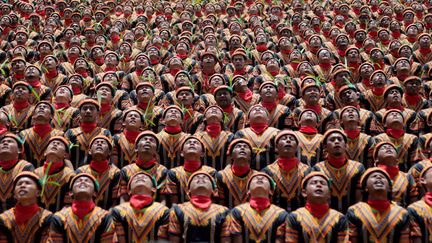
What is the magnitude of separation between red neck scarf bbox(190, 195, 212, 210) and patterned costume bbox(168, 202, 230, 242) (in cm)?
4

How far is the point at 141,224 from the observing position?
5590 millimetres

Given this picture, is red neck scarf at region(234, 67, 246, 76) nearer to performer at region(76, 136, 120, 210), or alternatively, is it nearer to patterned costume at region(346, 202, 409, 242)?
performer at region(76, 136, 120, 210)

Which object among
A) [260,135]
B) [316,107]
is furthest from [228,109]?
[316,107]

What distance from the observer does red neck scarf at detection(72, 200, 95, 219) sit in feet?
18.3

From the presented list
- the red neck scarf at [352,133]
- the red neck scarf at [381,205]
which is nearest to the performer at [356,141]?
the red neck scarf at [352,133]

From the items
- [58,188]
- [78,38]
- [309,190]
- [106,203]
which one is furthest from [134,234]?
[78,38]

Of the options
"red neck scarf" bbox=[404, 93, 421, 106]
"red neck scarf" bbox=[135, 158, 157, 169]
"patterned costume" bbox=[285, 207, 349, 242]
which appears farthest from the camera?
"red neck scarf" bbox=[404, 93, 421, 106]

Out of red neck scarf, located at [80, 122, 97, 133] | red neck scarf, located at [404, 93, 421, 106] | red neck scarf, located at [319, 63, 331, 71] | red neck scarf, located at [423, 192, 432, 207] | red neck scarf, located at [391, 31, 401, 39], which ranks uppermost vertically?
red neck scarf, located at [391, 31, 401, 39]

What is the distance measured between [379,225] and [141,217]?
8.52ft

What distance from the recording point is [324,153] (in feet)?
22.1

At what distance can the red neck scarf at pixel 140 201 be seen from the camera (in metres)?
5.66

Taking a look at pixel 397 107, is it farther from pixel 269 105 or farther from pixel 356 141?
pixel 269 105

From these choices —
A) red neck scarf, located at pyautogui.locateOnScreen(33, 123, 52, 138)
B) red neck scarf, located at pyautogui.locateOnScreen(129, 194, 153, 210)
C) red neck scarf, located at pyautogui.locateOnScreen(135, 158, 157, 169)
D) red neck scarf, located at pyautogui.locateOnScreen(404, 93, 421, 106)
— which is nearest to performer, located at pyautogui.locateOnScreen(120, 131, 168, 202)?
red neck scarf, located at pyautogui.locateOnScreen(135, 158, 157, 169)

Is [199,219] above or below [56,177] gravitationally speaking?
below
